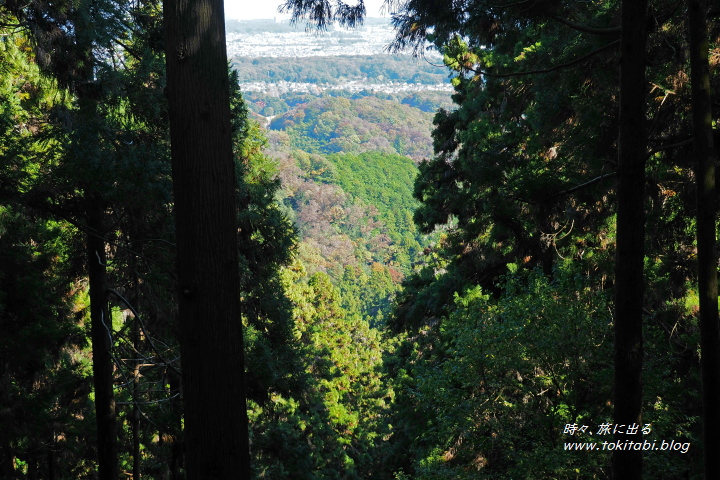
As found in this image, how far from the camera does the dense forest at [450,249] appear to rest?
277 centimetres

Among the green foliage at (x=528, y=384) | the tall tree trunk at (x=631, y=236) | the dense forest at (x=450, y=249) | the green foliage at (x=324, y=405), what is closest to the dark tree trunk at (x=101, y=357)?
the dense forest at (x=450, y=249)

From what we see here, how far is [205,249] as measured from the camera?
8.86 ft

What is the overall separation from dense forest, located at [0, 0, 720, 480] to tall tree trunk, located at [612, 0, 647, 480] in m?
0.02

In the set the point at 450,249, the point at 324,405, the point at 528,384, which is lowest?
the point at 324,405

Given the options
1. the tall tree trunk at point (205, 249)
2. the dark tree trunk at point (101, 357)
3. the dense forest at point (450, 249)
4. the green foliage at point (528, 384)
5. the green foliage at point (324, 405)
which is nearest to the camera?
the tall tree trunk at point (205, 249)

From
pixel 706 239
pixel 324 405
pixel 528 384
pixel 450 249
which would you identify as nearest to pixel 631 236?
pixel 706 239

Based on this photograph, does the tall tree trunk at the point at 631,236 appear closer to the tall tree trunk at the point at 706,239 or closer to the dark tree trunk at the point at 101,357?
the tall tree trunk at the point at 706,239

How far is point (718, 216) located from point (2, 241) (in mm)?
9895

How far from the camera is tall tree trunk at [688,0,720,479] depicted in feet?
13.4

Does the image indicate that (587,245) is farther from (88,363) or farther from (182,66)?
(88,363)

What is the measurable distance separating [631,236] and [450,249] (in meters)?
10.4

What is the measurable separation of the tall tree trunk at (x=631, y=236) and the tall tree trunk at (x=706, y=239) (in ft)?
1.61

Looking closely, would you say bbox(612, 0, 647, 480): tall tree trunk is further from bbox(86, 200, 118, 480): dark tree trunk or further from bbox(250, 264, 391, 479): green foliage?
bbox(250, 264, 391, 479): green foliage

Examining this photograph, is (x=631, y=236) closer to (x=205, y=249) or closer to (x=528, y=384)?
(x=528, y=384)
